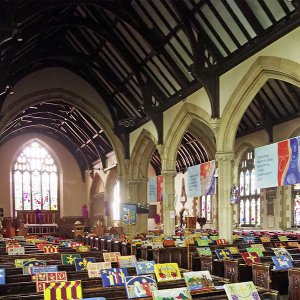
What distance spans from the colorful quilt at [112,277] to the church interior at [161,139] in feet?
0.06

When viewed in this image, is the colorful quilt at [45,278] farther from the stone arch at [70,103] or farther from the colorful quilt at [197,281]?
the stone arch at [70,103]

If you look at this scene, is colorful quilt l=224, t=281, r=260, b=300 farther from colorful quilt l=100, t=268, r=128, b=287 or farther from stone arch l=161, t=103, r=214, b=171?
stone arch l=161, t=103, r=214, b=171

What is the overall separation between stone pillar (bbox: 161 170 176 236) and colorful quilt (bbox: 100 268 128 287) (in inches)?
499

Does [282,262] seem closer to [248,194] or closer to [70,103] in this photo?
[248,194]

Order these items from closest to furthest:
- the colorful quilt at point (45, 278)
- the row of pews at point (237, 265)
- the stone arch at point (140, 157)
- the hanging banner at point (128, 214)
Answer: the colorful quilt at point (45, 278) → the row of pews at point (237, 265) → the hanging banner at point (128, 214) → the stone arch at point (140, 157)

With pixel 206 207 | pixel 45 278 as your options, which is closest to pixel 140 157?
pixel 206 207

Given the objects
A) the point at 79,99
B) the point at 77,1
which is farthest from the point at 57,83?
the point at 77,1

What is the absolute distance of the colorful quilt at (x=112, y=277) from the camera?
5894 millimetres

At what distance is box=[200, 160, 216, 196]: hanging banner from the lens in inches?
692

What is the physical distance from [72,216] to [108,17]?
19041 millimetres

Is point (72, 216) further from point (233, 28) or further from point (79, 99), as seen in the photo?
point (233, 28)

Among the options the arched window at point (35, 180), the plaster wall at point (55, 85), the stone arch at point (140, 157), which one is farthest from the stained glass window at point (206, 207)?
the arched window at point (35, 180)

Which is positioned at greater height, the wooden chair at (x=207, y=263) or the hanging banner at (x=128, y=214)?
the hanging banner at (x=128, y=214)

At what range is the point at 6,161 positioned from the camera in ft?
104
